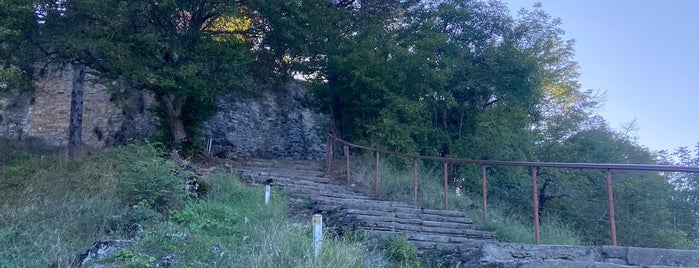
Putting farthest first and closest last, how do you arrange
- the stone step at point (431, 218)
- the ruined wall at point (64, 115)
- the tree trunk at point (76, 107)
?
the ruined wall at point (64, 115) → the tree trunk at point (76, 107) → the stone step at point (431, 218)

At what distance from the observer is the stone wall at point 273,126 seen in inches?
758

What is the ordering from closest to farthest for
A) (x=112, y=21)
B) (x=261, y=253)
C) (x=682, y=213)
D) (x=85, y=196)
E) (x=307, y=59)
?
(x=261, y=253)
(x=85, y=196)
(x=682, y=213)
(x=112, y=21)
(x=307, y=59)

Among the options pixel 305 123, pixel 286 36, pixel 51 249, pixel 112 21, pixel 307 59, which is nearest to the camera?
pixel 51 249

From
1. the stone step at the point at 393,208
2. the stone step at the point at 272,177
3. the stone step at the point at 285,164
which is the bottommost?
the stone step at the point at 393,208

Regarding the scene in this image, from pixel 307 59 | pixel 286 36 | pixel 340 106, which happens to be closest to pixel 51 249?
pixel 286 36

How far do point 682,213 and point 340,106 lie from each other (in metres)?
9.74

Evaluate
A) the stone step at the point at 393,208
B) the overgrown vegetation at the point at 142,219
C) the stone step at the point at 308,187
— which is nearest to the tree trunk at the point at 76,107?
the overgrown vegetation at the point at 142,219

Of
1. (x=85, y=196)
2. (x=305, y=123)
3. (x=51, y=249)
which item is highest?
(x=305, y=123)

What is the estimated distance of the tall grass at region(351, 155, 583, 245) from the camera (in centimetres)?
940

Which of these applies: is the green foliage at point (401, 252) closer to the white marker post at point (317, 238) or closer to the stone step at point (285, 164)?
the white marker post at point (317, 238)

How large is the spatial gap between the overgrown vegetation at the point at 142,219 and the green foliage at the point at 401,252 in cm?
43

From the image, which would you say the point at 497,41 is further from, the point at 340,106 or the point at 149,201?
the point at 149,201

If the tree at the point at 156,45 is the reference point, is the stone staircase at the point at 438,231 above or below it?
below

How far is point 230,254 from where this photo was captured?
605 cm
